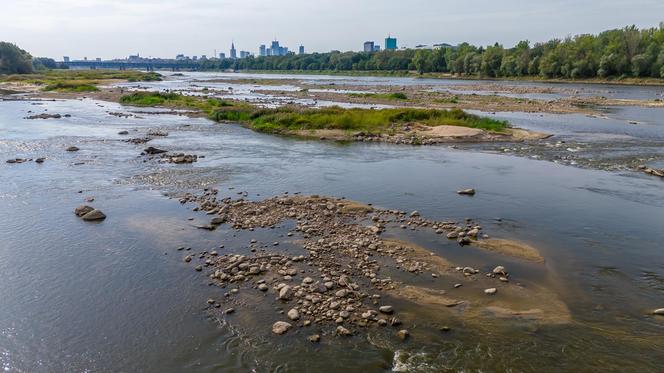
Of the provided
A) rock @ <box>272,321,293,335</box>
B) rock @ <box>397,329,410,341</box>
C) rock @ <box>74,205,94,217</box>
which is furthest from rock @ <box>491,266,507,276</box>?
rock @ <box>74,205,94,217</box>

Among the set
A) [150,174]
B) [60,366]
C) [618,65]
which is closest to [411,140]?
[150,174]

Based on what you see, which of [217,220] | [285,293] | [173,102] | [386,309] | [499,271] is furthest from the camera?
[173,102]

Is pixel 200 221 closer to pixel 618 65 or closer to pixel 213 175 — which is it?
pixel 213 175

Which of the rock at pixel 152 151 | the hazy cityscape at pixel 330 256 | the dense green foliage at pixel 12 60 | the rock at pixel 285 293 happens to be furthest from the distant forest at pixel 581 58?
the dense green foliage at pixel 12 60

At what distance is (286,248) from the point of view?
53.9 feet

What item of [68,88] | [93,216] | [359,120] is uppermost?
[68,88]

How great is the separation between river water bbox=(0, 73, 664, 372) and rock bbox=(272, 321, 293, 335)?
31cm

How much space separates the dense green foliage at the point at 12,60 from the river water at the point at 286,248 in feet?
444

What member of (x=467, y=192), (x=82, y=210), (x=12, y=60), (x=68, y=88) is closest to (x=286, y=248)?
(x=82, y=210)

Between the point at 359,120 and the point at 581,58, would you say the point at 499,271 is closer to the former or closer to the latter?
the point at 359,120

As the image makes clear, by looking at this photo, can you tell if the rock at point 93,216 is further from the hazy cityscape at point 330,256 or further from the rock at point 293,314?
the rock at point 293,314

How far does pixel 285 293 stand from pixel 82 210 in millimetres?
11874

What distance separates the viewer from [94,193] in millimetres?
23641

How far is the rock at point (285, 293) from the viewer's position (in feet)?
42.6
